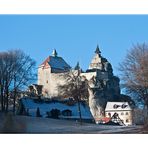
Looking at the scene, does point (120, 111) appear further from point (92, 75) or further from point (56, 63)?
point (56, 63)

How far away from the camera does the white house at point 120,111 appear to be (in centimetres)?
1066

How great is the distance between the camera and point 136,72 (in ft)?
35.2

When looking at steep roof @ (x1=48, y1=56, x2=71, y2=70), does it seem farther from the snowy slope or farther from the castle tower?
the snowy slope

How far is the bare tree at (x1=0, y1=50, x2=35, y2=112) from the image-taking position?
10508 millimetres

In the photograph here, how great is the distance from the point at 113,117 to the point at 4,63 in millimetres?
2174

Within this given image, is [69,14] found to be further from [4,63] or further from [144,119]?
[144,119]

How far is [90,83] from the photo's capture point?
10.8 m

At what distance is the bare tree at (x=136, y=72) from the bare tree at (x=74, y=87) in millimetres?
724

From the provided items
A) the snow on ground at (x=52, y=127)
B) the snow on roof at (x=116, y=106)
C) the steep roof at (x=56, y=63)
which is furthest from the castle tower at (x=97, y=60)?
the snow on ground at (x=52, y=127)

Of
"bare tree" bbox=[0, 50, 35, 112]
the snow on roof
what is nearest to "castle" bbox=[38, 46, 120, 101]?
the snow on roof

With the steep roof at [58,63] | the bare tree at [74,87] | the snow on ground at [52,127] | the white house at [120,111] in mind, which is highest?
the steep roof at [58,63]

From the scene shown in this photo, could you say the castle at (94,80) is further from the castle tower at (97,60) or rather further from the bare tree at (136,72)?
the bare tree at (136,72)
